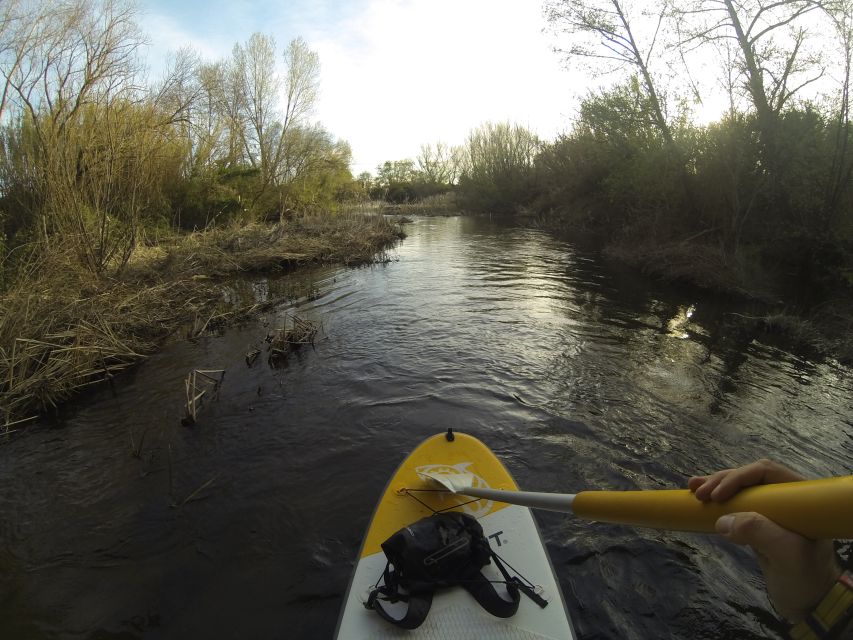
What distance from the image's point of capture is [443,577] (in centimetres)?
282

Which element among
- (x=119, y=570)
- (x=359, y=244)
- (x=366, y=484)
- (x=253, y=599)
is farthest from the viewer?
(x=359, y=244)

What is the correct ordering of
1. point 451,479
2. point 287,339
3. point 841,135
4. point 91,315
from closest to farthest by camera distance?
1. point 451,479
2. point 91,315
3. point 287,339
4. point 841,135

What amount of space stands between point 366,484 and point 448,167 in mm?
64055

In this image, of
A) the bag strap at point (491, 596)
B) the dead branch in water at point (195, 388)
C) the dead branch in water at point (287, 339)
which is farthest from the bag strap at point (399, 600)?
the dead branch in water at point (287, 339)

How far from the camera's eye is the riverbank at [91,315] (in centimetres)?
575

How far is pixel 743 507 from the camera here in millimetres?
1286

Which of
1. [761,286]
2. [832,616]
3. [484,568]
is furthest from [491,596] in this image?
[761,286]

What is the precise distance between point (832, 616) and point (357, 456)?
435 cm

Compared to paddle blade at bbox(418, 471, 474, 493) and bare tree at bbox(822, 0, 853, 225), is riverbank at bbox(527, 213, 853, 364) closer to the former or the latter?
bare tree at bbox(822, 0, 853, 225)

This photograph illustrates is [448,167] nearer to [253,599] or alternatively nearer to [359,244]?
[359,244]

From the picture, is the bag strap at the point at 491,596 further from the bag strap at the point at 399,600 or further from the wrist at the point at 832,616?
the wrist at the point at 832,616

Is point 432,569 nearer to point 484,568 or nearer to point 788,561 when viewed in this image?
point 484,568

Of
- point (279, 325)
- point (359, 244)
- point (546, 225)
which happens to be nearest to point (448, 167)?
point (546, 225)

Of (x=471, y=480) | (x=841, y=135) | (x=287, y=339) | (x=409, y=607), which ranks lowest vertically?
(x=409, y=607)
